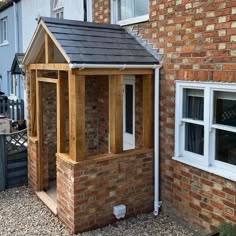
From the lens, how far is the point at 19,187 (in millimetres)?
8312

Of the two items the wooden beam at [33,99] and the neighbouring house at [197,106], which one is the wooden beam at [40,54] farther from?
the neighbouring house at [197,106]

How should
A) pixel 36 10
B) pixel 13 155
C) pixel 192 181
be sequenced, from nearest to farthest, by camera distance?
1. pixel 192 181
2. pixel 13 155
3. pixel 36 10

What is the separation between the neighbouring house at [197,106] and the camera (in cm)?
520

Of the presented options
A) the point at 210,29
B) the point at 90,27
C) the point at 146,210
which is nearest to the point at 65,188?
the point at 146,210

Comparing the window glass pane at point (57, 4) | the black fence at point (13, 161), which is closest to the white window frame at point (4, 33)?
the window glass pane at point (57, 4)

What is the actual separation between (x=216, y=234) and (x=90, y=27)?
442 cm

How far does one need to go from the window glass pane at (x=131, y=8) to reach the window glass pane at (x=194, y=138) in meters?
2.68

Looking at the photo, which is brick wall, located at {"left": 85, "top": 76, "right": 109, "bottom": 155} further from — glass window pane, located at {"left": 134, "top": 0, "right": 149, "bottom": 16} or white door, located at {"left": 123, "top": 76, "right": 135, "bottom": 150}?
glass window pane, located at {"left": 134, "top": 0, "right": 149, "bottom": 16}

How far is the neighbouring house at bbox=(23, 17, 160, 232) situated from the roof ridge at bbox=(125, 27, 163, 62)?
3cm

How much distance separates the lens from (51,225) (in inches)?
251

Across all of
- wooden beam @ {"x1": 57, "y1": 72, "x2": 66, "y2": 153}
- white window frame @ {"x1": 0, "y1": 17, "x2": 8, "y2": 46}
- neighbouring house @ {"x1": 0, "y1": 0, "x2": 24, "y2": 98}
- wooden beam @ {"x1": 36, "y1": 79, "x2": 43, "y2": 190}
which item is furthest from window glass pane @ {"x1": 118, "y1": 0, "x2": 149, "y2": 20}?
white window frame @ {"x1": 0, "y1": 17, "x2": 8, "y2": 46}

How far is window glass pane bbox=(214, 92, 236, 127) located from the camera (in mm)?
5215

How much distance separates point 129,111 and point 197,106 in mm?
2105

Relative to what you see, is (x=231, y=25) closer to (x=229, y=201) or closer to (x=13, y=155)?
(x=229, y=201)
